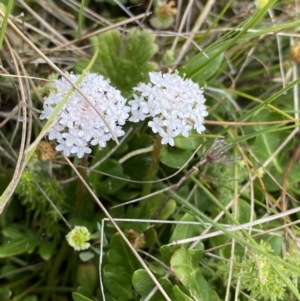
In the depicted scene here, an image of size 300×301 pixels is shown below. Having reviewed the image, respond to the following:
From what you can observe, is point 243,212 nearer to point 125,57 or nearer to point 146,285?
point 146,285

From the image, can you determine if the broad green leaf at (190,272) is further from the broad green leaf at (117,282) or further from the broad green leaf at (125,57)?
the broad green leaf at (125,57)

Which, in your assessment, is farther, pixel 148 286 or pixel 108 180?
pixel 108 180

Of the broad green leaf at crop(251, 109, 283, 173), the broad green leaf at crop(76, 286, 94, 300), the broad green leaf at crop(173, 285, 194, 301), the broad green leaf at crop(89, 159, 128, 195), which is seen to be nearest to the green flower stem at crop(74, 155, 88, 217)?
the broad green leaf at crop(89, 159, 128, 195)

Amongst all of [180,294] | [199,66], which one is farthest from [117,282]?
[199,66]

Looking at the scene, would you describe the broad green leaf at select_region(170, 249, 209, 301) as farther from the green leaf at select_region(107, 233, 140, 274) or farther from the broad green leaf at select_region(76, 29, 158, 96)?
the broad green leaf at select_region(76, 29, 158, 96)

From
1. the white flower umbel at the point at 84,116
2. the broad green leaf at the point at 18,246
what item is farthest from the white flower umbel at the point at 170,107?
the broad green leaf at the point at 18,246
